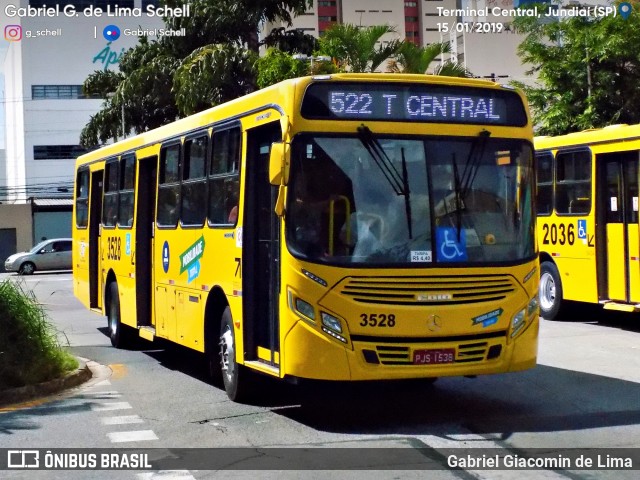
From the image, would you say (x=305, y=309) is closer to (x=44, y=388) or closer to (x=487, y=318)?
(x=487, y=318)

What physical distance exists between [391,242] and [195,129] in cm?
394

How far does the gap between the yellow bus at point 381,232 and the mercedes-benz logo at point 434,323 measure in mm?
12

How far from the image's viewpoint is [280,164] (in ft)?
29.7

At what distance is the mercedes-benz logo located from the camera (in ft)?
29.9

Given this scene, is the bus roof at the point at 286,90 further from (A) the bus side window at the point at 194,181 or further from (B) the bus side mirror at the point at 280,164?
(B) the bus side mirror at the point at 280,164

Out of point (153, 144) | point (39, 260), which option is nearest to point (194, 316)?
point (153, 144)

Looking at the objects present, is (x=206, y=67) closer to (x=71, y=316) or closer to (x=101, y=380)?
(x=71, y=316)

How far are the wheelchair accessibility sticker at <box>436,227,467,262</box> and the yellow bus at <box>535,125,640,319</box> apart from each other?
740 centimetres

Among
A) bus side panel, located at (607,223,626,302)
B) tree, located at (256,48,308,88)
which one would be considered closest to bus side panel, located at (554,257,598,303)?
bus side panel, located at (607,223,626,302)

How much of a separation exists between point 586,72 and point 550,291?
13566 millimetres

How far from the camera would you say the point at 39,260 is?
46.9m

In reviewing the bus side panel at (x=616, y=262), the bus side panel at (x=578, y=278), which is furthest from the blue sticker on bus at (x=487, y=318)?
the bus side panel at (x=578, y=278)

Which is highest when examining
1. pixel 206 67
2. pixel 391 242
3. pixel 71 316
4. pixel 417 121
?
pixel 206 67

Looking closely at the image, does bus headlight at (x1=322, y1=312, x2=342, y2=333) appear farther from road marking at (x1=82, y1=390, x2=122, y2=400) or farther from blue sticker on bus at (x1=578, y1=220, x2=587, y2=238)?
blue sticker on bus at (x1=578, y1=220, x2=587, y2=238)
